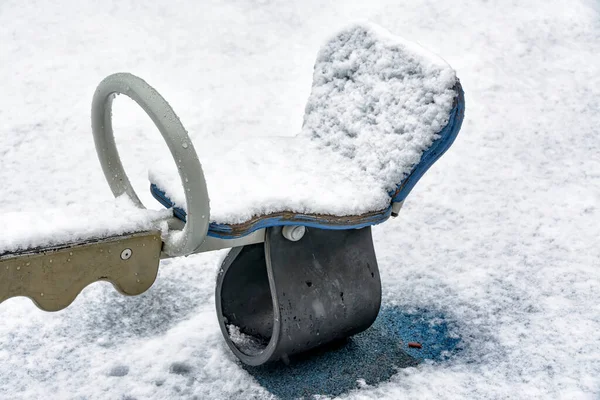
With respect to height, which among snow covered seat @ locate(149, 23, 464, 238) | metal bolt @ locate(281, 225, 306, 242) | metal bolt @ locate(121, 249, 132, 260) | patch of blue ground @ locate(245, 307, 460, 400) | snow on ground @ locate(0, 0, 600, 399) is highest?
snow covered seat @ locate(149, 23, 464, 238)

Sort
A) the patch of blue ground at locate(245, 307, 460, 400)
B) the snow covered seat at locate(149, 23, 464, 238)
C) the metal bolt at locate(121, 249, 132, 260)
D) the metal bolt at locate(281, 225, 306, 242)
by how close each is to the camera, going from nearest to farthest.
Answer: the metal bolt at locate(121, 249, 132, 260) → the snow covered seat at locate(149, 23, 464, 238) → the metal bolt at locate(281, 225, 306, 242) → the patch of blue ground at locate(245, 307, 460, 400)

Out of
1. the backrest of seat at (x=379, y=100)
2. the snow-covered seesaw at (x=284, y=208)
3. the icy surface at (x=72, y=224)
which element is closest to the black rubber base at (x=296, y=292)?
the snow-covered seesaw at (x=284, y=208)

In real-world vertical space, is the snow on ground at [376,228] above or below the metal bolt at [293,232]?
below

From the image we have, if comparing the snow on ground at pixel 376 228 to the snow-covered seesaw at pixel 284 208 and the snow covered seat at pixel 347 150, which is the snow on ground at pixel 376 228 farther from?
the snow covered seat at pixel 347 150

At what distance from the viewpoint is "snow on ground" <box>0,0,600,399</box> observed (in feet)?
7.45

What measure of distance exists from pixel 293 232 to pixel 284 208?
0.15 metres

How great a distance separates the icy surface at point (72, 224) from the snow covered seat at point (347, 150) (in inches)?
5.3

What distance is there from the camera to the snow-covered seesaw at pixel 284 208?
168 centimetres

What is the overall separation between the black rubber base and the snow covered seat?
0.53ft

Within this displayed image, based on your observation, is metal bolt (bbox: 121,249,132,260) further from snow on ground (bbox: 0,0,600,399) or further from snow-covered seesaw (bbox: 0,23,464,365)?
snow on ground (bbox: 0,0,600,399)

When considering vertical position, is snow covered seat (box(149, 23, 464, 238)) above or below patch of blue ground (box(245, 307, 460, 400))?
above

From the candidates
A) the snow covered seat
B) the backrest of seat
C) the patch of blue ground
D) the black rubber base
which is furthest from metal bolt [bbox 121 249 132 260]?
the backrest of seat

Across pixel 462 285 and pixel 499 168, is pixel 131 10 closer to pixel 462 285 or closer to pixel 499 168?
pixel 499 168

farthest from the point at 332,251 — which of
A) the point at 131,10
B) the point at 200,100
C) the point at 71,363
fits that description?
the point at 131,10
